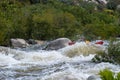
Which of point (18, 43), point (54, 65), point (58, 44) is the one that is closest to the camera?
point (54, 65)

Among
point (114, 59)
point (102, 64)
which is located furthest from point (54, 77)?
point (114, 59)

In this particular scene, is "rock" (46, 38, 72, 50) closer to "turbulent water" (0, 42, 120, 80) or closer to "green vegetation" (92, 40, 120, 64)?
"turbulent water" (0, 42, 120, 80)

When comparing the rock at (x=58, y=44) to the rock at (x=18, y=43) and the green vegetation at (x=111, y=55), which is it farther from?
the green vegetation at (x=111, y=55)

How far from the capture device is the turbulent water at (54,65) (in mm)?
11065

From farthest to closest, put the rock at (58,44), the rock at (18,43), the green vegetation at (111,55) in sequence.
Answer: the rock at (18,43) → the rock at (58,44) → the green vegetation at (111,55)

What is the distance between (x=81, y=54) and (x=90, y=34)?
10476 mm

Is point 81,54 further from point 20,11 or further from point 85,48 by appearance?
point 20,11

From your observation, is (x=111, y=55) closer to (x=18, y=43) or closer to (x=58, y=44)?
(x=58, y=44)

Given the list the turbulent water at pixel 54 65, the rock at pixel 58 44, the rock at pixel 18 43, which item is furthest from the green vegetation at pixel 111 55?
the rock at pixel 18 43

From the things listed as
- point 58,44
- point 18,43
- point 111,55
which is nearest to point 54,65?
point 111,55

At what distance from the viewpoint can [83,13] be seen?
112ft

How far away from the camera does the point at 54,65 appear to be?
13836mm

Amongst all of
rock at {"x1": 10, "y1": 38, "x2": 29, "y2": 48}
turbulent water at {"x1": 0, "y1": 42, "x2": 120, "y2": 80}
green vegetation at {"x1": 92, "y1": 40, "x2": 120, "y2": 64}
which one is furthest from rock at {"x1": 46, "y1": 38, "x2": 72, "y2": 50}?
green vegetation at {"x1": 92, "y1": 40, "x2": 120, "y2": 64}

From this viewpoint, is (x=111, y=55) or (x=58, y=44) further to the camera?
(x=58, y=44)
